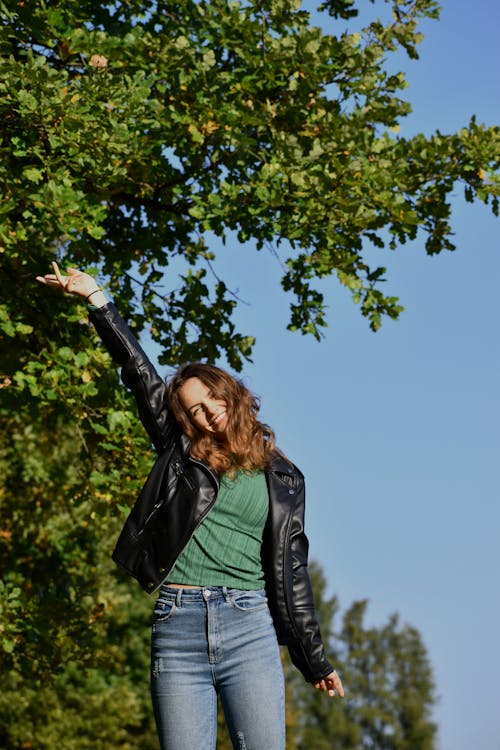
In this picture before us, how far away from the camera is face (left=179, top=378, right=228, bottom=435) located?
4188mm

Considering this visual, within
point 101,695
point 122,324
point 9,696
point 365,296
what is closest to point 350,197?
point 365,296

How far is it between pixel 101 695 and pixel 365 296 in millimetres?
13316

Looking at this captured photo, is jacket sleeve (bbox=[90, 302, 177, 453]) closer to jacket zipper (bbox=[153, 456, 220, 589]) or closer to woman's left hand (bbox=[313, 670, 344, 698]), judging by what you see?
jacket zipper (bbox=[153, 456, 220, 589])

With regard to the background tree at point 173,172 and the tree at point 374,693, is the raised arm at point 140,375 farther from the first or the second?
the tree at point 374,693

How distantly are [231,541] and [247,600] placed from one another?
9.4 inches

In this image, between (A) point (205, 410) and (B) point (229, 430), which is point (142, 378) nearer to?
(A) point (205, 410)

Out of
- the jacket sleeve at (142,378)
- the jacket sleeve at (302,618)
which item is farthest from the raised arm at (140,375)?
the jacket sleeve at (302,618)

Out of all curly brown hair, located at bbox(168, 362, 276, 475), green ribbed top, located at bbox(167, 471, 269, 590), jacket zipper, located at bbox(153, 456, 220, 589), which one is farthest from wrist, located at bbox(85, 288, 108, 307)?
green ribbed top, located at bbox(167, 471, 269, 590)

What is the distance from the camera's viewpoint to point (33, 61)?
679 centimetres

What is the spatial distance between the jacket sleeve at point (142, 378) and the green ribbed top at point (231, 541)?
1.27 feet

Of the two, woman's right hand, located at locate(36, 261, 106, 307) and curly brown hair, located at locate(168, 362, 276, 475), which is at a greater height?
woman's right hand, located at locate(36, 261, 106, 307)

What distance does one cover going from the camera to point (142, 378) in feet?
13.9

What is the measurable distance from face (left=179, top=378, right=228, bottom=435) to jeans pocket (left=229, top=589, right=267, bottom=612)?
0.69 meters

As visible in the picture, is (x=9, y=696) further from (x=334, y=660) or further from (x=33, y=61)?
(x=334, y=660)
